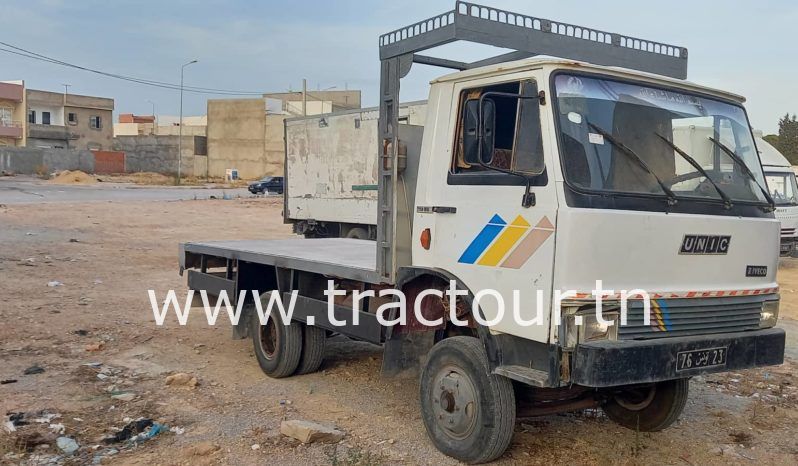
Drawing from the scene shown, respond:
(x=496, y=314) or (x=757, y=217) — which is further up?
(x=757, y=217)

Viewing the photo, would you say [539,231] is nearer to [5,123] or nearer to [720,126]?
[720,126]

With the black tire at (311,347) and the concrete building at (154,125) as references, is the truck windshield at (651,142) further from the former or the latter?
the concrete building at (154,125)

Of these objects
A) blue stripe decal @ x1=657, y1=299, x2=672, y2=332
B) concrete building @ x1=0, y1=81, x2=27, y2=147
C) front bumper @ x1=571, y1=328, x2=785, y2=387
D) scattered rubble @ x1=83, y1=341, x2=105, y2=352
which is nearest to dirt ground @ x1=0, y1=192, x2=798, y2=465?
scattered rubble @ x1=83, y1=341, x2=105, y2=352

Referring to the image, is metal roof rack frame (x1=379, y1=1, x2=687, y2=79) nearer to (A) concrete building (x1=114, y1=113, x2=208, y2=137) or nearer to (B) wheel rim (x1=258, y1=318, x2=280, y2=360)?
(B) wheel rim (x1=258, y1=318, x2=280, y2=360)

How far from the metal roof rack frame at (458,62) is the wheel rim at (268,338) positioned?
2063mm

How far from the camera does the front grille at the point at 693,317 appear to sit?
4.16 m

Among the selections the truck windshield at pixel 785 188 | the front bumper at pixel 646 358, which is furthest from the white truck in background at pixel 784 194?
the front bumper at pixel 646 358

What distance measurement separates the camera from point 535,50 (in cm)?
499

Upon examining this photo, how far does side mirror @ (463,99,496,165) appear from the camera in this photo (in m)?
4.36

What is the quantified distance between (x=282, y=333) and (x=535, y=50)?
340 centimetres

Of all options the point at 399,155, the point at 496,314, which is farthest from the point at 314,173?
the point at 496,314

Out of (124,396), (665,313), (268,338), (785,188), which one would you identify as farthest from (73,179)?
(665,313)

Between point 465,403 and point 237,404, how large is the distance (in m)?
2.19

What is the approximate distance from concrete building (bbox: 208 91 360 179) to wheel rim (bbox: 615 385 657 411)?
194ft
